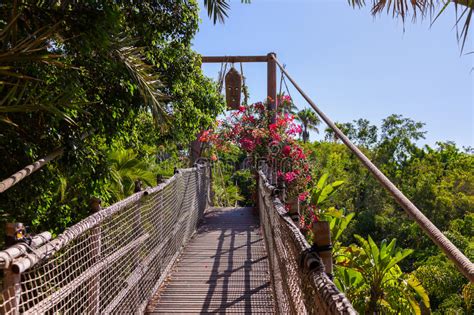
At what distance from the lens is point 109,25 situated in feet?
8.86

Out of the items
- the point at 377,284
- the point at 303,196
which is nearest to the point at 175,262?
the point at 303,196

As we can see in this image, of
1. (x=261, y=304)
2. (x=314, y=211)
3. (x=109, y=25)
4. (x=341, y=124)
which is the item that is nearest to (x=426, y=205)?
(x=341, y=124)

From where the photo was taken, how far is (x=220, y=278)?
4.10 metres

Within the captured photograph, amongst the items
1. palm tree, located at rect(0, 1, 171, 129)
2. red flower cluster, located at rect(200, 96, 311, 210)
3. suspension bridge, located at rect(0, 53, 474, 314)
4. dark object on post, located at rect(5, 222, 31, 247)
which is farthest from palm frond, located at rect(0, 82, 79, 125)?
red flower cluster, located at rect(200, 96, 311, 210)

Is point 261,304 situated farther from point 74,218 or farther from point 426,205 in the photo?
point 426,205

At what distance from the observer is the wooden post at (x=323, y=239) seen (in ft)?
5.08

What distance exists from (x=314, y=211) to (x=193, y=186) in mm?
2131

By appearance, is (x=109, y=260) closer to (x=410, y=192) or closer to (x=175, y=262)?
A: (x=175, y=262)

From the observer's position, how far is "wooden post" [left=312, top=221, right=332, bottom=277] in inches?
61.0

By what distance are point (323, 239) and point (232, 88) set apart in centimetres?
701

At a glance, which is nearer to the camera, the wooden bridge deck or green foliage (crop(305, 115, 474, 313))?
the wooden bridge deck

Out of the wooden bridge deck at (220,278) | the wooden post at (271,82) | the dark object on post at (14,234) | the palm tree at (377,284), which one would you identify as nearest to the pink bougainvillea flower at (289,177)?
the wooden bridge deck at (220,278)

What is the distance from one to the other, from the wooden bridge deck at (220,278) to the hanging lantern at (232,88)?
9.87ft

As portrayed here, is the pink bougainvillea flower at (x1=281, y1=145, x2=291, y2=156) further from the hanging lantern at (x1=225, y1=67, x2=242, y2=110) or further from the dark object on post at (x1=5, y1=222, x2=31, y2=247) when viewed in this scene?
the dark object on post at (x1=5, y1=222, x2=31, y2=247)
